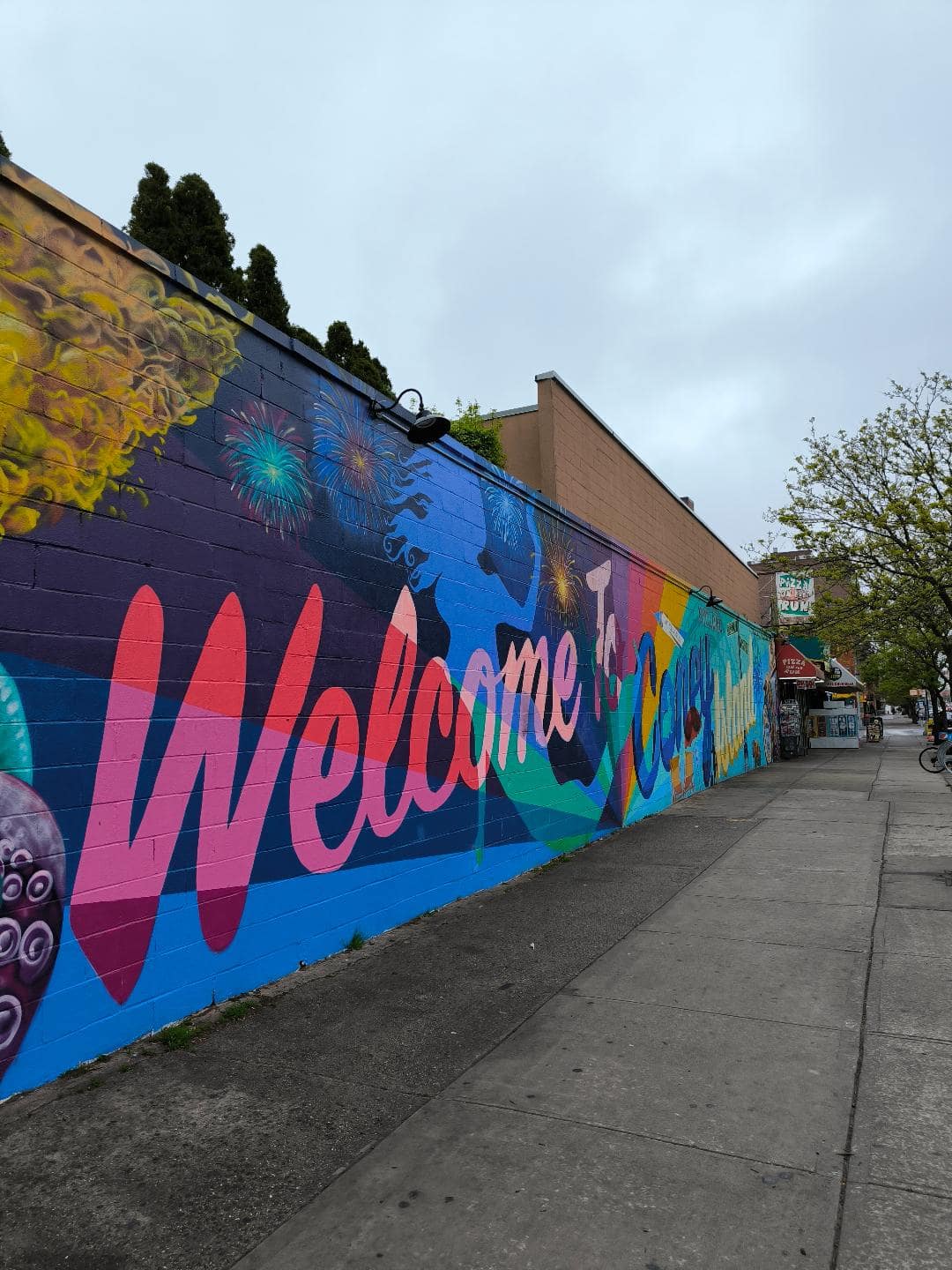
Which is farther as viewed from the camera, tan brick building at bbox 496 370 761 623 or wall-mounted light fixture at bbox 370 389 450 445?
tan brick building at bbox 496 370 761 623

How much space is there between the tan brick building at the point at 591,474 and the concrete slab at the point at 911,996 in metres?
8.06

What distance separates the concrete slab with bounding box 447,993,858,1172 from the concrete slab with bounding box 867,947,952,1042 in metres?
0.36

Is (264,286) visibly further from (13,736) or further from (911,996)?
(911,996)

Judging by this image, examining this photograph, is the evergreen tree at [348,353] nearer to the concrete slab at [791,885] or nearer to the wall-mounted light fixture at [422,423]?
the wall-mounted light fixture at [422,423]

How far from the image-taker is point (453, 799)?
21.7 feet

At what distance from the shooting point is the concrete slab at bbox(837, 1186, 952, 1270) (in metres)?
2.31

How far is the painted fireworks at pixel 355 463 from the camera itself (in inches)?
211

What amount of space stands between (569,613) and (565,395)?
4767mm

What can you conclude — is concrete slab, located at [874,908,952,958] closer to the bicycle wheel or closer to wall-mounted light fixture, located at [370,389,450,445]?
wall-mounted light fixture, located at [370,389,450,445]

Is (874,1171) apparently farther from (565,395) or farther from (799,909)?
(565,395)

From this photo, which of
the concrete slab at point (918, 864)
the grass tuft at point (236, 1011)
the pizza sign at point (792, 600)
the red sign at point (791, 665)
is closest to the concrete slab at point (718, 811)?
the concrete slab at point (918, 864)

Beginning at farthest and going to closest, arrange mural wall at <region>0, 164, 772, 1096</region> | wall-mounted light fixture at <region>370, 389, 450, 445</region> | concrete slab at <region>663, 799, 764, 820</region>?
concrete slab at <region>663, 799, 764, 820</region> < wall-mounted light fixture at <region>370, 389, 450, 445</region> < mural wall at <region>0, 164, 772, 1096</region>

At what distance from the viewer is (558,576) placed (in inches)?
350

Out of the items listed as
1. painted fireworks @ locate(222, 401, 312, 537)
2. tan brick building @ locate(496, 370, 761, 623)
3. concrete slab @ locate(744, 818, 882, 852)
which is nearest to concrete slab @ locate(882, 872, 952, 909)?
concrete slab @ locate(744, 818, 882, 852)
